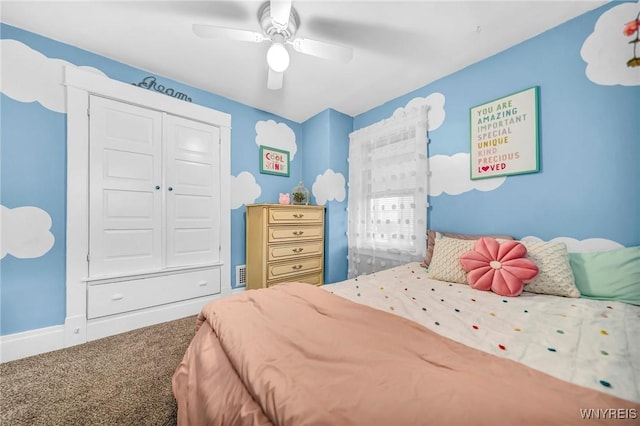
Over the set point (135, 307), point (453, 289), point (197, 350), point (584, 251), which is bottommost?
point (135, 307)

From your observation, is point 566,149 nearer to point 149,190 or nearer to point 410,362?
point 410,362

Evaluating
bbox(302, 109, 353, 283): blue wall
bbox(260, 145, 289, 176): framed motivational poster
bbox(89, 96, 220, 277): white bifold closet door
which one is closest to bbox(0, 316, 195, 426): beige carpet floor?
bbox(89, 96, 220, 277): white bifold closet door

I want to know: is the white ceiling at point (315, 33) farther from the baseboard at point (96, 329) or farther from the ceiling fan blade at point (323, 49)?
the baseboard at point (96, 329)

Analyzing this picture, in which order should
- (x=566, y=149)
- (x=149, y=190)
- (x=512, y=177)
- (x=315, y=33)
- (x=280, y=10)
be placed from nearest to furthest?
1. (x=280, y=10)
2. (x=566, y=149)
3. (x=315, y=33)
4. (x=512, y=177)
5. (x=149, y=190)

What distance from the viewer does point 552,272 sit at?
1.40m

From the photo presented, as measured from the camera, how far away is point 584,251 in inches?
61.8

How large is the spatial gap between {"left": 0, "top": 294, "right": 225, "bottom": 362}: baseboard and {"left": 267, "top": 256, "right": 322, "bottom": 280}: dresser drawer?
30.8 inches

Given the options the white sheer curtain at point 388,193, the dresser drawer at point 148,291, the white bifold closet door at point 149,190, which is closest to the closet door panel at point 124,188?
the white bifold closet door at point 149,190

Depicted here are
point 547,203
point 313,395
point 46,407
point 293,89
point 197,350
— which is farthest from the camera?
point 293,89

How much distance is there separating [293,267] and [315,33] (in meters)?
2.26

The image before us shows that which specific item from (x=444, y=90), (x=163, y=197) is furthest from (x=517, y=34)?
(x=163, y=197)

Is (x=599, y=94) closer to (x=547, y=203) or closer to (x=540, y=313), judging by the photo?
(x=547, y=203)

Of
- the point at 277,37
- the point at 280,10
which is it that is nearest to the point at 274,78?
the point at 277,37

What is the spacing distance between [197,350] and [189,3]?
81.7 inches
